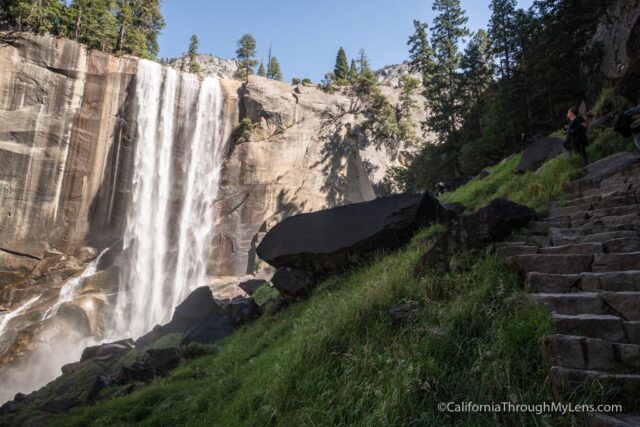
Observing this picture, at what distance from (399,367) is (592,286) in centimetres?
246

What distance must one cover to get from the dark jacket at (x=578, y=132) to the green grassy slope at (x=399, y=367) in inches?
228

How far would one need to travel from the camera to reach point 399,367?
3662 mm

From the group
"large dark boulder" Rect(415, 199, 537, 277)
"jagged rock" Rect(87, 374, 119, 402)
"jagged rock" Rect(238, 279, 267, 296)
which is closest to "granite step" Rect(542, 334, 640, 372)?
"large dark boulder" Rect(415, 199, 537, 277)

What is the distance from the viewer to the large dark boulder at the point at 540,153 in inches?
478

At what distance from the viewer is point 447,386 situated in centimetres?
334

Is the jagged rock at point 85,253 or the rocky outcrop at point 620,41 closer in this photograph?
the rocky outcrop at point 620,41

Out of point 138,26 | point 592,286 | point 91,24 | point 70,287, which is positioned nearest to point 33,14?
point 91,24

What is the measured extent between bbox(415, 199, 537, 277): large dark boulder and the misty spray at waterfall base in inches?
942

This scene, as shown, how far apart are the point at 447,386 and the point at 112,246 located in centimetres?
2853

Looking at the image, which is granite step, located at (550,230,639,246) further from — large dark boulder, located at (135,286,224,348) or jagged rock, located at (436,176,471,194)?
jagged rock, located at (436,176,471,194)

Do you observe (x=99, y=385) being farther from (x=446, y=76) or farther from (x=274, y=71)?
Answer: (x=274, y=71)

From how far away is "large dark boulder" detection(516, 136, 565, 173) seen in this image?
12.1 m

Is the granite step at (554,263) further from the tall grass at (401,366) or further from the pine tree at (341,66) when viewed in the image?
the pine tree at (341,66)

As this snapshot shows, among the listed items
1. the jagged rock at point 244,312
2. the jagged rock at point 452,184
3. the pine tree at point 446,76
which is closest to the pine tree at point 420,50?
the pine tree at point 446,76
